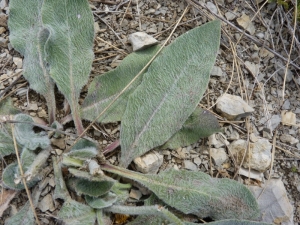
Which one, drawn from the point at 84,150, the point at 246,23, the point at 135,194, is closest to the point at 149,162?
the point at 135,194

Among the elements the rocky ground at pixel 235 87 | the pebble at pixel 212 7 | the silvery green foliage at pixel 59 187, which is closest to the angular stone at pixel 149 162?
the rocky ground at pixel 235 87

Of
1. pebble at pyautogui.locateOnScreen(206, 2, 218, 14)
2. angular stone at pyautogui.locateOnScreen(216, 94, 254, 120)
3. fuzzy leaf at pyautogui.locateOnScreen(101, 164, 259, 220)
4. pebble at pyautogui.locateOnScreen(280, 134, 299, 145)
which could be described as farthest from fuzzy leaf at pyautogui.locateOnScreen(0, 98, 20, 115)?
pebble at pyautogui.locateOnScreen(280, 134, 299, 145)

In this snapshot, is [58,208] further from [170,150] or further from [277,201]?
[277,201]

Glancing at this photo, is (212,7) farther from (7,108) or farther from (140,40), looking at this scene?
(7,108)

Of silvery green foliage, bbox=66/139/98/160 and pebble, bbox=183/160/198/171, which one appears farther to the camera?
pebble, bbox=183/160/198/171

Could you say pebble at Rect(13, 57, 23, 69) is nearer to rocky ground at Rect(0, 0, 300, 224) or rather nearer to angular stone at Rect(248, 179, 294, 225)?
rocky ground at Rect(0, 0, 300, 224)

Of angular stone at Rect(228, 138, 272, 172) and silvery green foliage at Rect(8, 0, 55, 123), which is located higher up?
silvery green foliage at Rect(8, 0, 55, 123)
